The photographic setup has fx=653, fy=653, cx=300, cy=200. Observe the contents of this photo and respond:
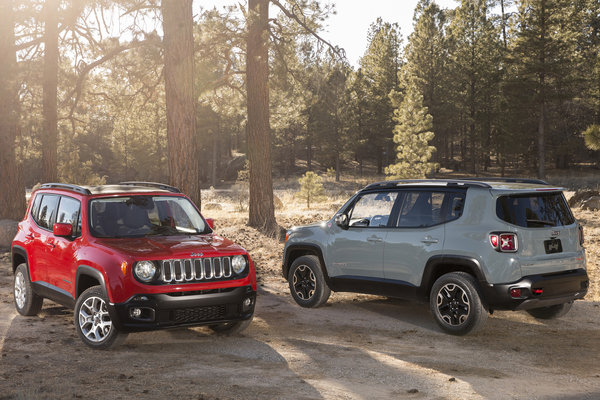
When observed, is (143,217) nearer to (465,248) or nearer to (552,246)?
(465,248)

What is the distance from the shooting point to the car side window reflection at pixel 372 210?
8.62 m

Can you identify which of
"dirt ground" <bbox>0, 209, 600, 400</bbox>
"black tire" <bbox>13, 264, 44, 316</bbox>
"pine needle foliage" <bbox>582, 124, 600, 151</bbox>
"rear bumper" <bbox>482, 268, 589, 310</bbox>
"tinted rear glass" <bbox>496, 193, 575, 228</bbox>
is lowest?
"dirt ground" <bbox>0, 209, 600, 400</bbox>

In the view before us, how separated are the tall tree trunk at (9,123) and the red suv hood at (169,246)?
1210cm

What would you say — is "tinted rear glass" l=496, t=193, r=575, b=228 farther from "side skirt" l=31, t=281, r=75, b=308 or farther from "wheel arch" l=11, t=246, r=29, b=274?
"wheel arch" l=11, t=246, r=29, b=274

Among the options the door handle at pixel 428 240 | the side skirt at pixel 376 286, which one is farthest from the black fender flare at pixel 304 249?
the door handle at pixel 428 240

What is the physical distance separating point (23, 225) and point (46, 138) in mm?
10730

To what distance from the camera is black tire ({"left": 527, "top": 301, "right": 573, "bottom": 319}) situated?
8.41 meters

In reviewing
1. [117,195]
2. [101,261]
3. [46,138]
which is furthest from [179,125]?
[46,138]

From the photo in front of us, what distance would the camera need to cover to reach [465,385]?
573cm

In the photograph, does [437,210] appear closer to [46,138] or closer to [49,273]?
[49,273]

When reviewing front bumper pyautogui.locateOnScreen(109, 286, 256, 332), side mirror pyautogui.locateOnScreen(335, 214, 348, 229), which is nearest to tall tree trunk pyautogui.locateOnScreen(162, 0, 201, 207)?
side mirror pyautogui.locateOnScreen(335, 214, 348, 229)

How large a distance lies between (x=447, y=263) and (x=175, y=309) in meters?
3.20

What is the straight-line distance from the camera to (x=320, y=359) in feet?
21.8

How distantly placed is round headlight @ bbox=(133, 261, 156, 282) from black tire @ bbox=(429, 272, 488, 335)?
3.32 metres
